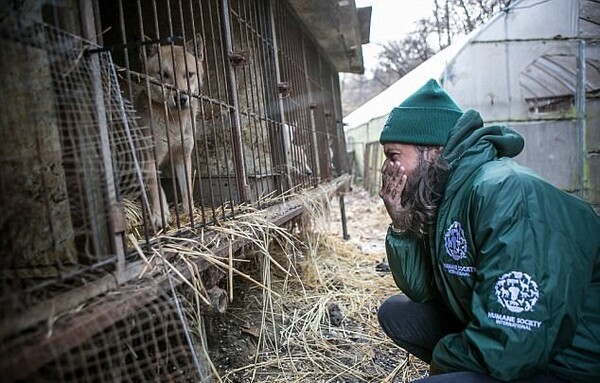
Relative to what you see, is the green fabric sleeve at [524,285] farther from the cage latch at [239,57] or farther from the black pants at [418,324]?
the cage latch at [239,57]

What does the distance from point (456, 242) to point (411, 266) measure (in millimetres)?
622

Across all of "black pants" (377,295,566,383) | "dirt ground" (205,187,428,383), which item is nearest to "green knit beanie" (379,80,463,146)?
"black pants" (377,295,566,383)

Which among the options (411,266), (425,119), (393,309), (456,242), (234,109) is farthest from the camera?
(234,109)

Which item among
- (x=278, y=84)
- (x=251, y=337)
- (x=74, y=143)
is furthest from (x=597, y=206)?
(x=74, y=143)

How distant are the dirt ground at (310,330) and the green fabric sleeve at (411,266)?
81cm

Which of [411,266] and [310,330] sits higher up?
[411,266]

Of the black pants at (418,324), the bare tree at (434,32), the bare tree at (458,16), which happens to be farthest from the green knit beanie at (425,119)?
the bare tree at (458,16)

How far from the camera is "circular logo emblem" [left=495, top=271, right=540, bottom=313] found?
A: 163 cm

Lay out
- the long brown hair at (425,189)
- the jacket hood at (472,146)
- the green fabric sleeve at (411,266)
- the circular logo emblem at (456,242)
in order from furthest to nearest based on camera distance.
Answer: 1. the green fabric sleeve at (411,266)
2. the long brown hair at (425,189)
3. the jacket hood at (472,146)
4. the circular logo emblem at (456,242)

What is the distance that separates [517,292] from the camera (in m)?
1.65

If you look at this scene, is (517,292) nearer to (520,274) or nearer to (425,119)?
(520,274)

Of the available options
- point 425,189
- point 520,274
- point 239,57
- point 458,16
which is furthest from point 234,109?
point 458,16

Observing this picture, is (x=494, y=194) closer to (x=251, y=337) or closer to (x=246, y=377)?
(x=246, y=377)

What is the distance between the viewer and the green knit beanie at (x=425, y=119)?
7.36 ft
